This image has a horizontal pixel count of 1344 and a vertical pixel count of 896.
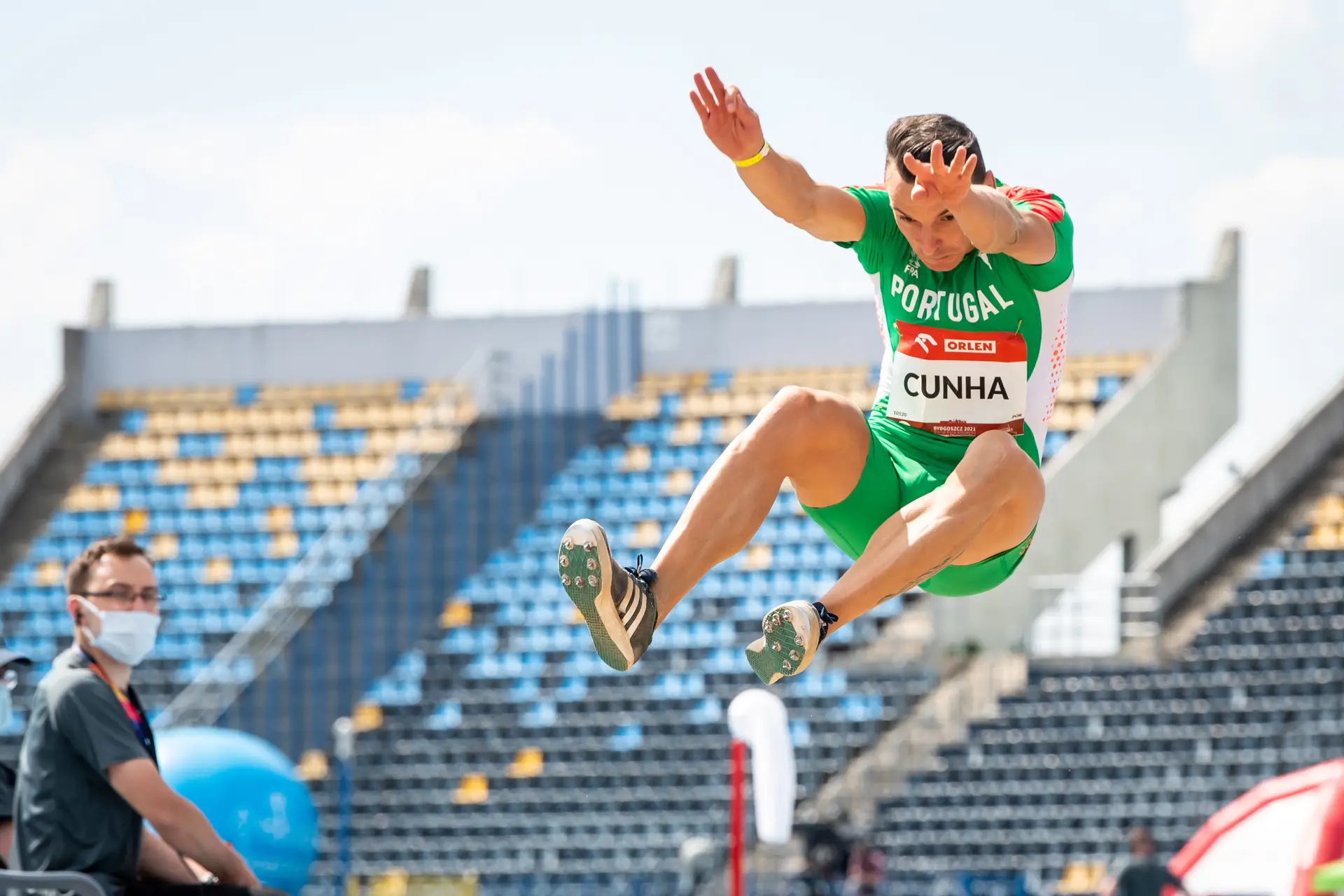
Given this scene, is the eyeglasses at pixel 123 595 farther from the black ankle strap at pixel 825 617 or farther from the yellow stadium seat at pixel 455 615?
the yellow stadium seat at pixel 455 615

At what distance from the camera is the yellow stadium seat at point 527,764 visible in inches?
583

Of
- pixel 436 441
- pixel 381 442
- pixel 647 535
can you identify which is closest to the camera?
pixel 647 535

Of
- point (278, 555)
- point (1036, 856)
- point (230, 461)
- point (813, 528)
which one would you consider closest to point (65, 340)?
point (230, 461)

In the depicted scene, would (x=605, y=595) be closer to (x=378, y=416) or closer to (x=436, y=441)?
(x=436, y=441)

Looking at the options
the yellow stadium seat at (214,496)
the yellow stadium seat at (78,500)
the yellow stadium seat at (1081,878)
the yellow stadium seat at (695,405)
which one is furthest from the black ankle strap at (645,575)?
the yellow stadium seat at (78,500)

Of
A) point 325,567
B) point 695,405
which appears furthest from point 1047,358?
point 695,405

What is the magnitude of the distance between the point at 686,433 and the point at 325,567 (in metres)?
3.35

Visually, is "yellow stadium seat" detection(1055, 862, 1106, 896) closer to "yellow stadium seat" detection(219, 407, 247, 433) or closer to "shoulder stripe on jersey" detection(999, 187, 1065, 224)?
"shoulder stripe on jersey" detection(999, 187, 1065, 224)

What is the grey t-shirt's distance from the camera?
451cm

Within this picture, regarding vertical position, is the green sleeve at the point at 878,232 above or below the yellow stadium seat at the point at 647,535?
below

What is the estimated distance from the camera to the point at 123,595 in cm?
493

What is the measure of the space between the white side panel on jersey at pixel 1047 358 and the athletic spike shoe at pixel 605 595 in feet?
3.73

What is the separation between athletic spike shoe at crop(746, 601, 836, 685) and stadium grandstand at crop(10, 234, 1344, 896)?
8.78 m

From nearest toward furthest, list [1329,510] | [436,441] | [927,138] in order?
[927,138] < [1329,510] < [436,441]
